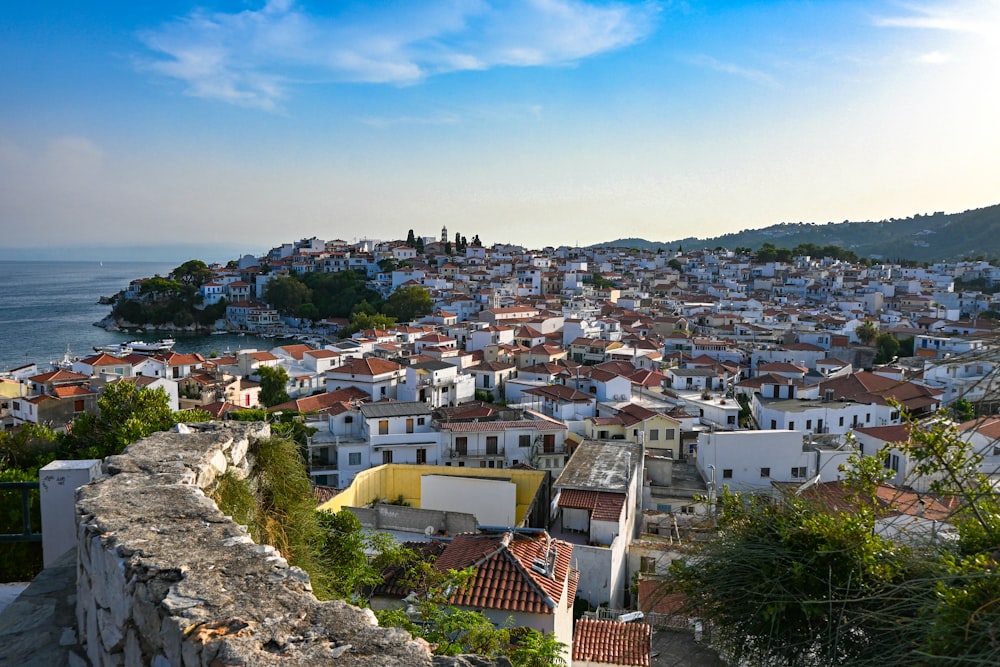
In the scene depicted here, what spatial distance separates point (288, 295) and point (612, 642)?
210 feet

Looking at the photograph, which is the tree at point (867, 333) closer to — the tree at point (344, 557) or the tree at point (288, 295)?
the tree at point (344, 557)

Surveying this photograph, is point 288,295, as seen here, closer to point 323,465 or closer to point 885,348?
point 323,465

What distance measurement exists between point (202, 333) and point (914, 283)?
225 ft

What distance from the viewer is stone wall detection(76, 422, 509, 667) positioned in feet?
7.15

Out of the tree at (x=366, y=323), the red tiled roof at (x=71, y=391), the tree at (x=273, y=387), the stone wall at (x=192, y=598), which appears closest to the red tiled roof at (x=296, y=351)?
the tree at (x=273, y=387)

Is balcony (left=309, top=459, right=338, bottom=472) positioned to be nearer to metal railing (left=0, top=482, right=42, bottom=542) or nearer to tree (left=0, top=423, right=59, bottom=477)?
tree (left=0, top=423, right=59, bottom=477)

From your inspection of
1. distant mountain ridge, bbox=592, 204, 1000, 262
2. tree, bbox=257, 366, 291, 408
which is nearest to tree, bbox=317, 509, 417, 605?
tree, bbox=257, 366, 291, 408

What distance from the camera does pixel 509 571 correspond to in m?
8.32

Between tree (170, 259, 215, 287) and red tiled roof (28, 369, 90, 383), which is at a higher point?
tree (170, 259, 215, 287)

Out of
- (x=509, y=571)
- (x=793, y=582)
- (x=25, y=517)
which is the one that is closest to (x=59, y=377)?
(x=509, y=571)

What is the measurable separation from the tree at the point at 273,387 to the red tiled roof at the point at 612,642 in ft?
86.4

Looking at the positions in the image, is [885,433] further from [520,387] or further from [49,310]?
[49,310]

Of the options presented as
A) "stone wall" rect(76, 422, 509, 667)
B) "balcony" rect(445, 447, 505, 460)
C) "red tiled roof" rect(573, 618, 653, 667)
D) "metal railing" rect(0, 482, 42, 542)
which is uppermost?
"stone wall" rect(76, 422, 509, 667)

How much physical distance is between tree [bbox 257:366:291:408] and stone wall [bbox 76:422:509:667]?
1228 inches
